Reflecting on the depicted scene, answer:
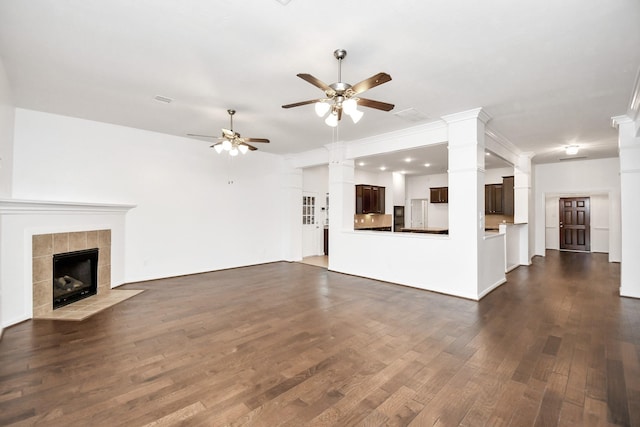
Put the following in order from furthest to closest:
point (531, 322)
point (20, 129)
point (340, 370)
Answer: point (20, 129)
point (531, 322)
point (340, 370)

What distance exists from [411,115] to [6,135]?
5816 millimetres

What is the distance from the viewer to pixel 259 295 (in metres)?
4.75

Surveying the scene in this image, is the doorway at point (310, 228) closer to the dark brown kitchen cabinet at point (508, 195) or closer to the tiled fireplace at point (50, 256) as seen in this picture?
the tiled fireplace at point (50, 256)

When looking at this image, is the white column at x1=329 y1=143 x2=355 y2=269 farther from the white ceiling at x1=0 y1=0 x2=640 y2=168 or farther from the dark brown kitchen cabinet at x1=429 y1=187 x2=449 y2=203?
the dark brown kitchen cabinet at x1=429 y1=187 x2=449 y2=203

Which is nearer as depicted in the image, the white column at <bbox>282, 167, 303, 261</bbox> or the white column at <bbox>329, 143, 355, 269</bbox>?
the white column at <bbox>329, 143, 355, 269</bbox>

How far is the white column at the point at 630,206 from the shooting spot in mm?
4648

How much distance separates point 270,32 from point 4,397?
3.49m

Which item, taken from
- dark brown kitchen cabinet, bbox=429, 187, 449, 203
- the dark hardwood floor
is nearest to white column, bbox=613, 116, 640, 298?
the dark hardwood floor

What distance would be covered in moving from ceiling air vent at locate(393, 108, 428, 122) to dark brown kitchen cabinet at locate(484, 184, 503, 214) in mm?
5750

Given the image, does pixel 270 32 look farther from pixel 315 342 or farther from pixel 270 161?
pixel 270 161

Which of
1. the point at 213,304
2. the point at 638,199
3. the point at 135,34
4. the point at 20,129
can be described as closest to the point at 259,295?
the point at 213,304

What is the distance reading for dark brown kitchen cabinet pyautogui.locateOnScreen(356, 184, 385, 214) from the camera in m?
9.83

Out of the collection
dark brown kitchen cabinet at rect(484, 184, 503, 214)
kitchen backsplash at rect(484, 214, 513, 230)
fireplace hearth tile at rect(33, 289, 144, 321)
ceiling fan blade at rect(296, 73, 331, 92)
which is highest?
ceiling fan blade at rect(296, 73, 331, 92)

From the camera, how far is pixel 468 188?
4598 millimetres
